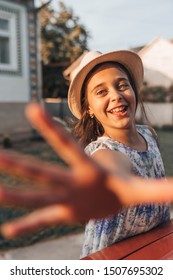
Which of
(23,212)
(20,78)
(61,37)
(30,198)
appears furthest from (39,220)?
(61,37)

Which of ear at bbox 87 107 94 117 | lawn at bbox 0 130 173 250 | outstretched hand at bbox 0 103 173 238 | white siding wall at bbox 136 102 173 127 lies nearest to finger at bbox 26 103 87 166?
outstretched hand at bbox 0 103 173 238

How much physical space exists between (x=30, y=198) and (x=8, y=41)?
24.8 feet

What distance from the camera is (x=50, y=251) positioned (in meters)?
2.73

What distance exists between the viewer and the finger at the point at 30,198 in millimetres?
393

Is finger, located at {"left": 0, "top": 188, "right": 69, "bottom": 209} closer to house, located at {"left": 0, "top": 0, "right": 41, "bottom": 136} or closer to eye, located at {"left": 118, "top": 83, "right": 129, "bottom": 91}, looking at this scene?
eye, located at {"left": 118, "top": 83, "right": 129, "bottom": 91}

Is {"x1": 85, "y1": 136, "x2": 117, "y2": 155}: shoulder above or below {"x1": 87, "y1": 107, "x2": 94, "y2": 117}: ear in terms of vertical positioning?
below

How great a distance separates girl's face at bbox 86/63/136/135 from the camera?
4.23ft

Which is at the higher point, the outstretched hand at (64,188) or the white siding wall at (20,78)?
the white siding wall at (20,78)

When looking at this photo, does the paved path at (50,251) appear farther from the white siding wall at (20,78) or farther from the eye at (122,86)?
the white siding wall at (20,78)

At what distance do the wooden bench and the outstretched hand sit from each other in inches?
30.8

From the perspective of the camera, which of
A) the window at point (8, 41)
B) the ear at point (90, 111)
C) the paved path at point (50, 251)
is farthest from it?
the window at point (8, 41)

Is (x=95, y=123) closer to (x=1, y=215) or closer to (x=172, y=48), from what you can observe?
(x=1, y=215)

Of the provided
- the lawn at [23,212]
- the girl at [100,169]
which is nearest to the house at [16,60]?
the lawn at [23,212]

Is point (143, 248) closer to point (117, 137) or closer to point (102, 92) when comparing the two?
point (117, 137)
